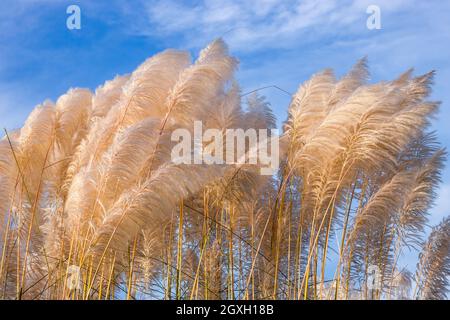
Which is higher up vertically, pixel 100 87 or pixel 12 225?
pixel 100 87

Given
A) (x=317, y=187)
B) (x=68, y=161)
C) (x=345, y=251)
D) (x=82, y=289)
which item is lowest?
(x=82, y=289)

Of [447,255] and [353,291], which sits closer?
[353,291]

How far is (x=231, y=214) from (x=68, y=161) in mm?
1739

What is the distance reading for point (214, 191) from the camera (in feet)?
20.4

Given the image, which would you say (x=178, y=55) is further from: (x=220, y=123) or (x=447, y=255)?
(x=447, y=255)

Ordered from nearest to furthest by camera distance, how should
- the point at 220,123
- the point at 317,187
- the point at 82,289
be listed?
the point at 82,289 → the point at 317,187 → the point at 220,123

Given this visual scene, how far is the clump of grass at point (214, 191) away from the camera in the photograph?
523 cm

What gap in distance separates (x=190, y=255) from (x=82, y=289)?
1.81 meters

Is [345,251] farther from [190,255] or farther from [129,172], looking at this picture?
[129,172]

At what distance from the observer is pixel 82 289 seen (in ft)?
18.3

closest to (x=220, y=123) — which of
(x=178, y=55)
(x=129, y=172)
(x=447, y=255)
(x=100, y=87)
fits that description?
(x=178, y=55)

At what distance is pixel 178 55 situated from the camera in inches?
242

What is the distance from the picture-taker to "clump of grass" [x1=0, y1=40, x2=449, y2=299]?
17.1ft

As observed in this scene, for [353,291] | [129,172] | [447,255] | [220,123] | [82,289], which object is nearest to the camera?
[129,172]
